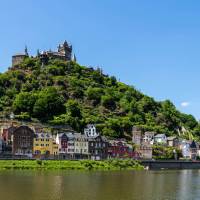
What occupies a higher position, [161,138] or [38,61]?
[38,61]

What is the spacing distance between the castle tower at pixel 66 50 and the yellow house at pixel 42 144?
3043 inches

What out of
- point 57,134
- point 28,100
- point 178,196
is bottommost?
point 178,196

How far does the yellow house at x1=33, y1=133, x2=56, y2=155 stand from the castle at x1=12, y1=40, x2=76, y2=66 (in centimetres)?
6490

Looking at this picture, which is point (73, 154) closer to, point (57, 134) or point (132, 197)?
point (57, 134)

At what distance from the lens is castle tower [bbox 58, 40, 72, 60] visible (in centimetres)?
18400

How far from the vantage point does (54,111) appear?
13350 centimetres

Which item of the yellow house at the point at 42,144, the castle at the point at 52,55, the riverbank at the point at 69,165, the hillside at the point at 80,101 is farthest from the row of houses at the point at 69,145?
the castle at the point at 52,55

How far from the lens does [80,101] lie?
152 meters

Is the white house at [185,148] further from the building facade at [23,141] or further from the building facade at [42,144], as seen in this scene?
the building facade at [23,141]

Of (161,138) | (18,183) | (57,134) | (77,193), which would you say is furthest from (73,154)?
(77,193)

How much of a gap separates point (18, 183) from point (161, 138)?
9040 cm

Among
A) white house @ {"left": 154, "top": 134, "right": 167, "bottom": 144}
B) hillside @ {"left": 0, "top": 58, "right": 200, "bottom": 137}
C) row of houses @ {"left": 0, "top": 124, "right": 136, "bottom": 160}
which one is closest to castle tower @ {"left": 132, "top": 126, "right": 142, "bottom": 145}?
hillside @ {"left": 0, "top": 58, "right": 200, "bottom": 137}

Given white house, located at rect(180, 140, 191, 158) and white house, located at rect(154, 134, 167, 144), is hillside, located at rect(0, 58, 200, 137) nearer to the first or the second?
white house, located at rect(154, 134, 167, 144)

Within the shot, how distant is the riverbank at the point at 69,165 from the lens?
8709cm
